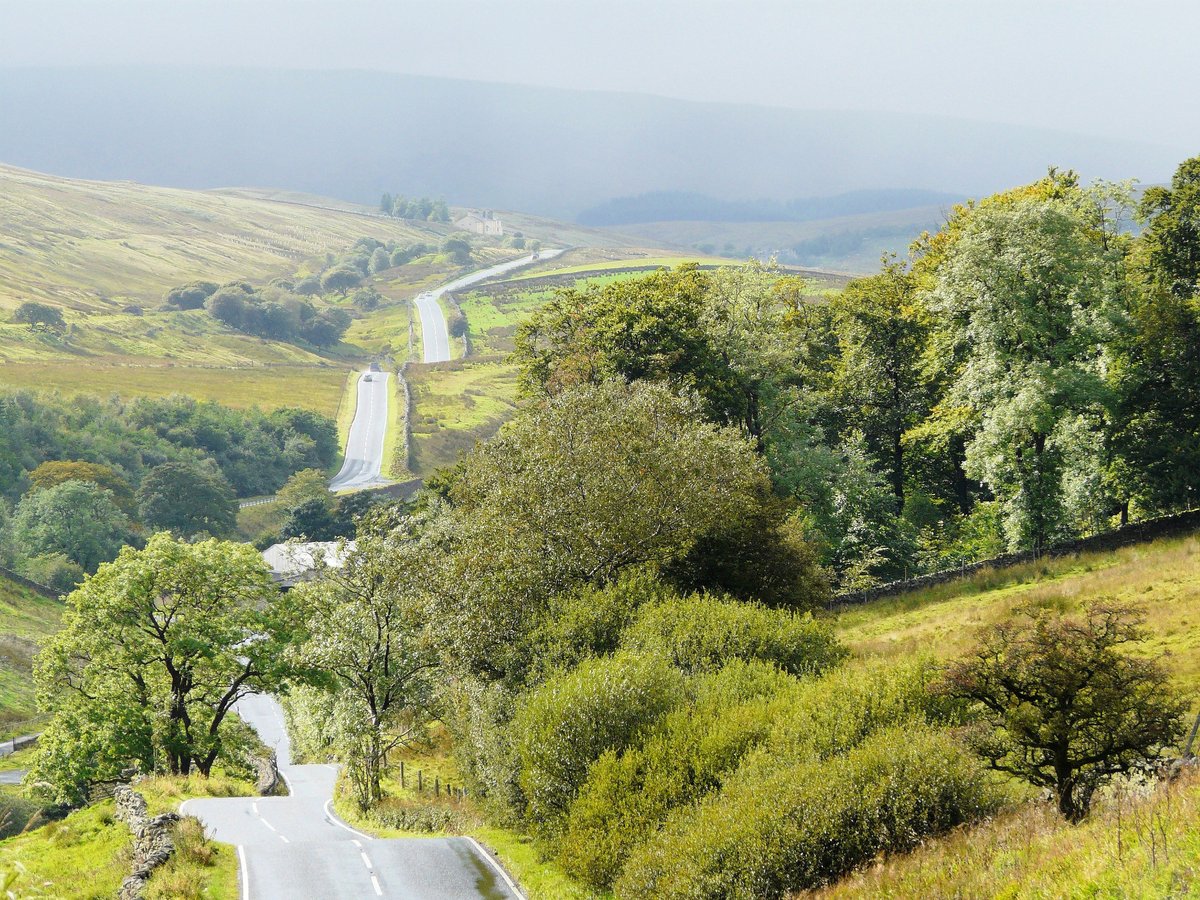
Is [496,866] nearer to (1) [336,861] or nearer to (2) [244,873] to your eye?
(1) [336,861]

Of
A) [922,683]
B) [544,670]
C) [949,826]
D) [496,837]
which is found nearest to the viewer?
[949,826]

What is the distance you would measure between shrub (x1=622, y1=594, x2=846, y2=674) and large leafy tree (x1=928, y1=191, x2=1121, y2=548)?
774 inches

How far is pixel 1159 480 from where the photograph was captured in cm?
4797

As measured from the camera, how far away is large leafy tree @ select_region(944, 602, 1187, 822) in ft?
60.0

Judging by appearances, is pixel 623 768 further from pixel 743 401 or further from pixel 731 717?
pixel 743 401

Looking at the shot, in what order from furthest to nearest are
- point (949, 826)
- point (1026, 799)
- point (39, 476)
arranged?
point (39, 476) → point (1026, 799) → point (949, 826)

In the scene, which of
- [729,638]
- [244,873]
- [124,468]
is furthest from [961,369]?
[124,468]

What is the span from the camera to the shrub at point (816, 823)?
18.8 m

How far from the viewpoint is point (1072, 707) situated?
18.6 m

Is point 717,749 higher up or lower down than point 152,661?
higher up

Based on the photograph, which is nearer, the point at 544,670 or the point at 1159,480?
the point at 544,670

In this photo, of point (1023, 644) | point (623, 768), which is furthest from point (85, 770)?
point (1023, 644)

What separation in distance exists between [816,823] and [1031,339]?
34123 millimetres

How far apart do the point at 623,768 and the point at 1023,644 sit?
29.0 ft
